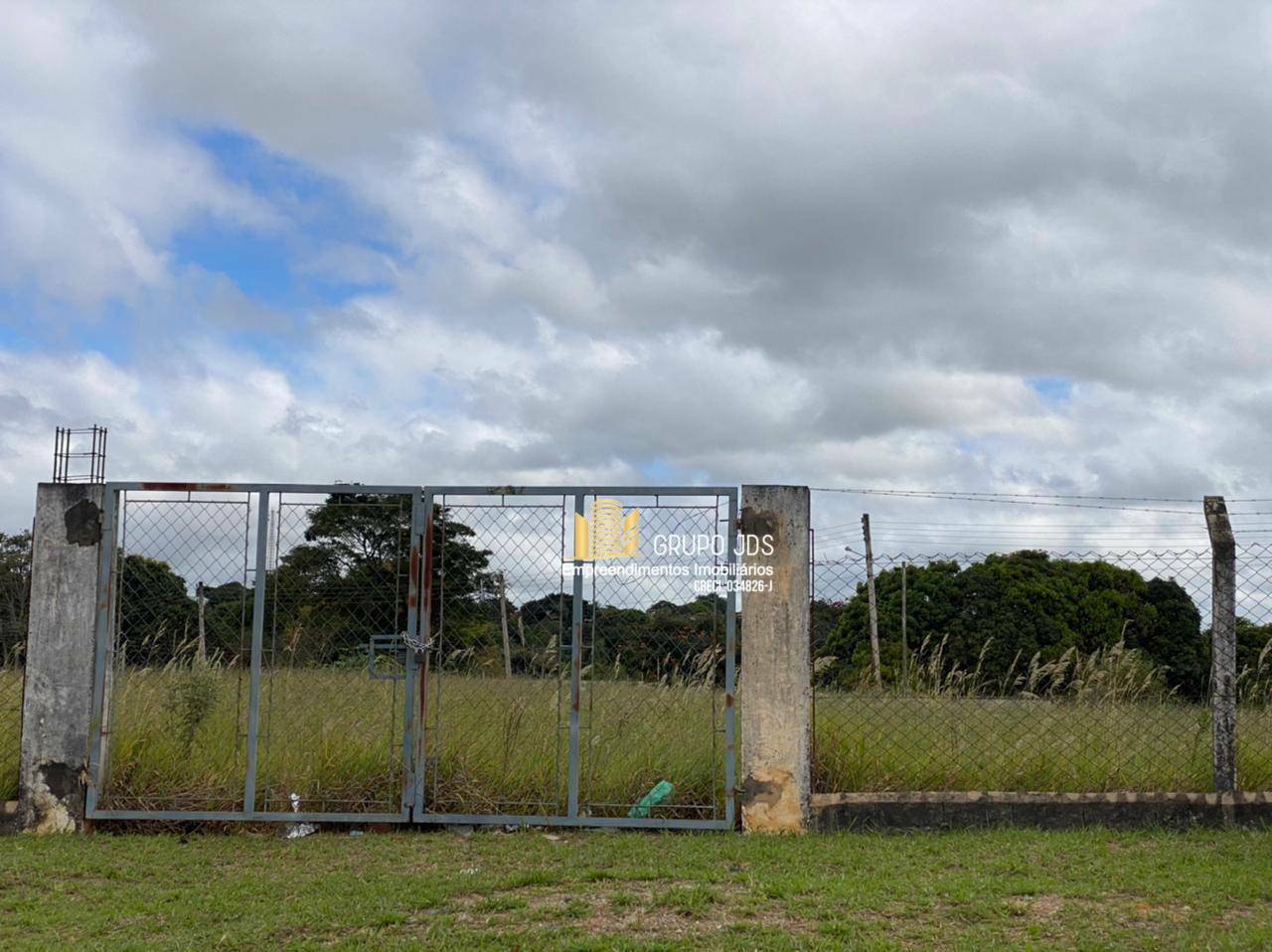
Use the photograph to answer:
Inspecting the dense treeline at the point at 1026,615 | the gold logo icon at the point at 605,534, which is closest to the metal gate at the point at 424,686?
the gold logo icon at the point at 605,534

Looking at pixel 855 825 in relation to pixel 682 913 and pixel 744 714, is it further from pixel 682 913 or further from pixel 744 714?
pixel 682 913

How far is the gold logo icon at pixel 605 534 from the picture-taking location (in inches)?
285

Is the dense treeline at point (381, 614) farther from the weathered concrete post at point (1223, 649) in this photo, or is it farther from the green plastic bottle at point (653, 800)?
the weathered concrete post at point (1223, 649)

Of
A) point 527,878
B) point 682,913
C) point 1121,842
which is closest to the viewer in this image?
point 682,913

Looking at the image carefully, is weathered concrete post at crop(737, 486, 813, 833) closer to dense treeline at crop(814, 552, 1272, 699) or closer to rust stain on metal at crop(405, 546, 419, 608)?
rust stain on metal at crop(405, 546, 419, 608)

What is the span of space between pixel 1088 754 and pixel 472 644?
443 centimetres

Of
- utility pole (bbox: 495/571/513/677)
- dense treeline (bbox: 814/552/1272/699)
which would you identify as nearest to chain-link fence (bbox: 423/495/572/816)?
utility pole (bbox: 495/571/513/677)

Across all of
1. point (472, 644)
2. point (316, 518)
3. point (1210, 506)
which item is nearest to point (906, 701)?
point (1210, 506)

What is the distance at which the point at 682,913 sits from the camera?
A: 5238mm

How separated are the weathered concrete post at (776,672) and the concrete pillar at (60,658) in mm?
4509

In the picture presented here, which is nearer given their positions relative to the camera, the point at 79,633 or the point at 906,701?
the point at 79,633

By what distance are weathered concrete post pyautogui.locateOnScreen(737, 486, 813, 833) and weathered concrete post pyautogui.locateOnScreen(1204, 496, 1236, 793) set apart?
2787mm

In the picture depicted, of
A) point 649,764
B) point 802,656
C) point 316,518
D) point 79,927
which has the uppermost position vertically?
point 316,518

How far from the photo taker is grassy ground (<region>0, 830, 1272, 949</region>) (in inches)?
195
